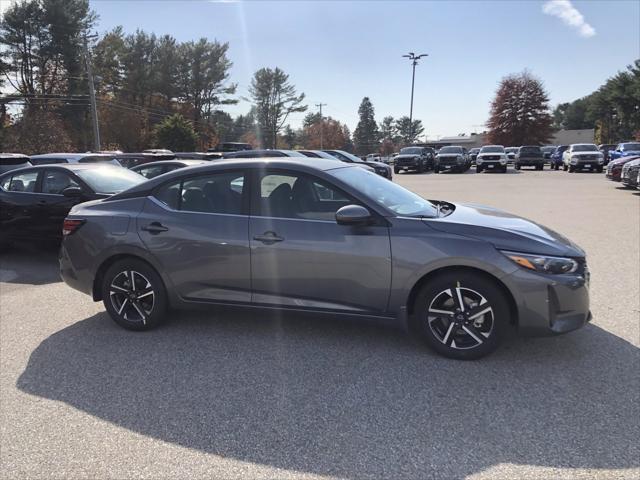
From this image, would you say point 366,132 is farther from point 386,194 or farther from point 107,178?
point 386,194

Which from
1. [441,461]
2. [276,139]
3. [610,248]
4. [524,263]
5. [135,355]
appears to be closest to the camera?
[441,461]

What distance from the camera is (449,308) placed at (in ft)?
12.2

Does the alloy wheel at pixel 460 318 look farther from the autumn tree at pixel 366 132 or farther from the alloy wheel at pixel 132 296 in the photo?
the autumn tree at pixel 366 132

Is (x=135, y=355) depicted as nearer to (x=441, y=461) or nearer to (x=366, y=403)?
(x=366, y=403)

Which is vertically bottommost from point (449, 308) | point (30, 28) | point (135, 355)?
point (135, 355)

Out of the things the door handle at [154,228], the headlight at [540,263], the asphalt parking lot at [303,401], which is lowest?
the asphalt parking lot at [303,401]

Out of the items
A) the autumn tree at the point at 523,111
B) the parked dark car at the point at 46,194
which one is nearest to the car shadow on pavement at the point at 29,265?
the parked dark car at the point at 46,194

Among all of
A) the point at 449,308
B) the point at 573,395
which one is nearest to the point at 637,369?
the point at 573,395

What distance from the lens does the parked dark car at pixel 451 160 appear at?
3403 cm

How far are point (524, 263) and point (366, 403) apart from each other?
61.1 inches

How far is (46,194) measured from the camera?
24.7 ft

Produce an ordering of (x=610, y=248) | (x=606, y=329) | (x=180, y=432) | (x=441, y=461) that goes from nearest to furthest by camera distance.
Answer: (x=441, y=461) → (x=180, y=432) → (x=606, y=329) → (x=610, y=248)

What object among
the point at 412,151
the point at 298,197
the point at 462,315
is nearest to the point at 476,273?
the point at 462,315

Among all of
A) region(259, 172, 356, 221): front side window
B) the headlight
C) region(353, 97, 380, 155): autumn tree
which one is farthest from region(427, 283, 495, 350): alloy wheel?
region(353, 97, 380, 155): autumn tree
